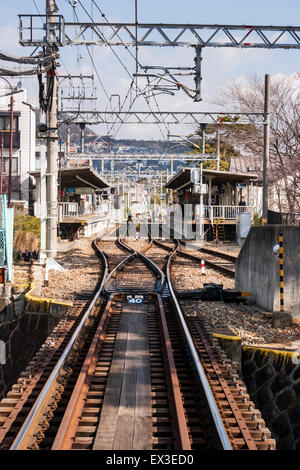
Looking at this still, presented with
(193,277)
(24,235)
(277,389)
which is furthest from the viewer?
(24,235)

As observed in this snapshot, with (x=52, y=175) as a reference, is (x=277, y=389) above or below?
below

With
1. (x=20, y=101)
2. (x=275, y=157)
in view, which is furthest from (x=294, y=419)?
(x=20, y=101)

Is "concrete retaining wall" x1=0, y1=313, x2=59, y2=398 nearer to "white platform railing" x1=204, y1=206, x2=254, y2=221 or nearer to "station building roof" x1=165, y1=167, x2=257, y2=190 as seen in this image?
"station building roof" x1=165, y1=167, x2=257, y2=190

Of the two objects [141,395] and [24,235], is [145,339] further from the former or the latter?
[24,235]

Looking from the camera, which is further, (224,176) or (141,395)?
(224,176)

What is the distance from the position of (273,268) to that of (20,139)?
3606 centimetres

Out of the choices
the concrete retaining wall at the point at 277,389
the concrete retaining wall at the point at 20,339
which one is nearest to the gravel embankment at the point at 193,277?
the concrete retaining wall at the point at 20,339

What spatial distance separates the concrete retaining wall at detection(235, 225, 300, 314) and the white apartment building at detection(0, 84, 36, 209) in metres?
33.0

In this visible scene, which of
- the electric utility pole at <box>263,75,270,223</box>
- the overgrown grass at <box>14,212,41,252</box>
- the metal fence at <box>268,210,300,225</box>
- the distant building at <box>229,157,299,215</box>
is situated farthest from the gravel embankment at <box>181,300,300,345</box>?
the distant building at <box>229,157,299,215</box>

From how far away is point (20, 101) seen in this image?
41.3 meters

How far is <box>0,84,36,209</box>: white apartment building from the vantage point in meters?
41.3

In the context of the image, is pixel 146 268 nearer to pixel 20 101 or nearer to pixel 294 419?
pixel 294 419

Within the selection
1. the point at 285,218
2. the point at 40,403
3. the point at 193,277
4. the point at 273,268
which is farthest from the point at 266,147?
the point at 40,403

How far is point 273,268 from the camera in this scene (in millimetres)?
9539
